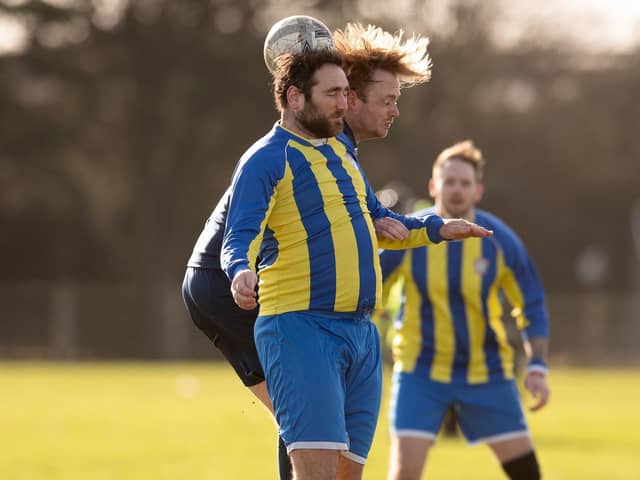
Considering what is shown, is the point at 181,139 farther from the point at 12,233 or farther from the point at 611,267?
the point at 611,267

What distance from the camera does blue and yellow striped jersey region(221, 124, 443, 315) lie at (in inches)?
203

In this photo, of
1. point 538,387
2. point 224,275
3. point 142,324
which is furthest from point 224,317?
point 142,324

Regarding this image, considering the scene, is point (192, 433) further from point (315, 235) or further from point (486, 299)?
point (315, 235)

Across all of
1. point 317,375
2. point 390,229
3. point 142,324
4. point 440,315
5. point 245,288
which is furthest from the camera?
point 142,324

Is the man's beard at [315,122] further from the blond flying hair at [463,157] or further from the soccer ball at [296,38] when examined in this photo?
the blond flying hair at [463,157]

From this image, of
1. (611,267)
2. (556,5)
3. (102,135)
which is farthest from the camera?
(611,267)

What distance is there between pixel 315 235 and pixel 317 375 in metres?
0.51

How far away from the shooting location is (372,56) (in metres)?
5.68

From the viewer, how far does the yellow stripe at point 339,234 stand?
17.2 feet

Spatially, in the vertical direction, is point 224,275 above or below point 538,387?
above

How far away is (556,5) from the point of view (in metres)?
34.3

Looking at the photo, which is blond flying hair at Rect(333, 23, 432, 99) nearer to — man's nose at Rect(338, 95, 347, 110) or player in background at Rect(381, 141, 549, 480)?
man's nose at Rect(338, 95, 347, 110)

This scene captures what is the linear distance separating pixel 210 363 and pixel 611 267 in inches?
497

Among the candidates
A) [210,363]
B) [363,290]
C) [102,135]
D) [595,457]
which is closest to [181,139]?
[102,135]
